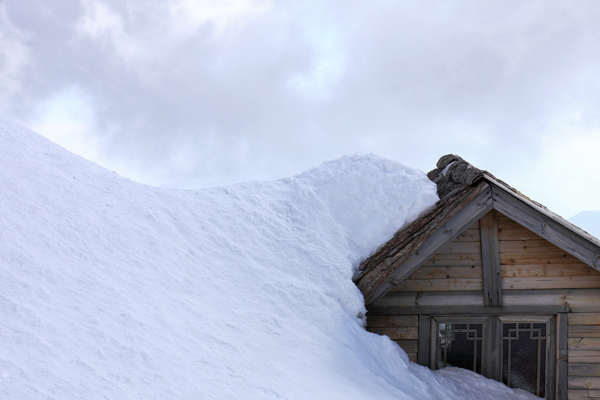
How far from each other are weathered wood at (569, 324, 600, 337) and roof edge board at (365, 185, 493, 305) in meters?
2.44

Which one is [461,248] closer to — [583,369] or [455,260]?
[455,260]

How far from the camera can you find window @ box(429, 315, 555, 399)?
758 centimetres

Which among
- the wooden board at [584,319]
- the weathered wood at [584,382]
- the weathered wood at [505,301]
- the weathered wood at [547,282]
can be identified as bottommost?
the weathered wood at [584,382]

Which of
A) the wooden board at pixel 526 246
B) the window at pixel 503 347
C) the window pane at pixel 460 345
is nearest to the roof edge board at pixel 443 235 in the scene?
the wooden board at pixel 526 246

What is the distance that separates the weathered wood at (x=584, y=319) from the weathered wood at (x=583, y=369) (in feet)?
2.13

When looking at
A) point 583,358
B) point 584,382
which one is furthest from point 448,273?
point 584,382

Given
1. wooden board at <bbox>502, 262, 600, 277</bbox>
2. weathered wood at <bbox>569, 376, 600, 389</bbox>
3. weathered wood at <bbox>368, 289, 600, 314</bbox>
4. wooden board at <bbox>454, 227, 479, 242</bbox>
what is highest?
wooden board at <bbox>454, 227, 479, 242</bbox>

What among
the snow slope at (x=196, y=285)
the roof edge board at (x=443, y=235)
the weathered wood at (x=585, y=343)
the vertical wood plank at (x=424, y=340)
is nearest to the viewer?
the snow slope at (x=196, y=285)

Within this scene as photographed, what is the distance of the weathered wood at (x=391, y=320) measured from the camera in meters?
7.50

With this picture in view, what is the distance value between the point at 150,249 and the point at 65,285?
1389 mm

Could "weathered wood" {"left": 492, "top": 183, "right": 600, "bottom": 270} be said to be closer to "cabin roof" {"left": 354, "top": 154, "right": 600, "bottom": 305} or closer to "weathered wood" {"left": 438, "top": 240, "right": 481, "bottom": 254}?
"cabin roof" {"left": 354, "top": 154, "right": 600, "bottom": 305}

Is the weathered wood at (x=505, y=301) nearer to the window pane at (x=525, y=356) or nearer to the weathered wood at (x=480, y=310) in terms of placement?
the weathered wood at (x=480, y=310)

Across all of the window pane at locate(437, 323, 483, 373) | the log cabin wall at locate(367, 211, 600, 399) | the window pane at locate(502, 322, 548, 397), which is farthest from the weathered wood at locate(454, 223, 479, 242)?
the window pane at locate(502, 322, 548, 397)

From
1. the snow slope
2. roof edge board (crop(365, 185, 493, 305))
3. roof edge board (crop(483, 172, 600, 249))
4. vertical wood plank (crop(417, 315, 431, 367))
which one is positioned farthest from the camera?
vertical wood plank (crop(417, 315, 431, 367))
